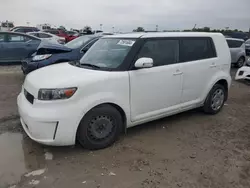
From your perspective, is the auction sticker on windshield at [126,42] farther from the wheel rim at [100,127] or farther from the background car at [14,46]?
the background car at [14,46]

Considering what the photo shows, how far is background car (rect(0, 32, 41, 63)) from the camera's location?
1042 centimetres

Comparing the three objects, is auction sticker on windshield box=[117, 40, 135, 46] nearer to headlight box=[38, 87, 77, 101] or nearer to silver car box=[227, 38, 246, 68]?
headlight box=[38, 87, 77, 101]

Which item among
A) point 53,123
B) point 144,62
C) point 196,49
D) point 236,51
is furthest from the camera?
point 236,51

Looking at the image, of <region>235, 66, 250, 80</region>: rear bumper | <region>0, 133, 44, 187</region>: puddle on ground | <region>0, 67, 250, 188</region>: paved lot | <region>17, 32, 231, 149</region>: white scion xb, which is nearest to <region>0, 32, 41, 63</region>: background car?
<region>0, 67, 250, 188</region>: paved lot

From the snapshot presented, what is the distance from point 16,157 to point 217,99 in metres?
3.85

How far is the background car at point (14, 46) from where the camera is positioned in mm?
10416

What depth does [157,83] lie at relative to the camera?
407 centimetres

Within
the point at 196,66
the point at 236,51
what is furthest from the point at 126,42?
the point at 236,51

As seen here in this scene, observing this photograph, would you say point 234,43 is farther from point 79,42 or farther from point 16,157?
point 16,157

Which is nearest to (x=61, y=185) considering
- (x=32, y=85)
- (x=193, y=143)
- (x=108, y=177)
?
(x=108, y=177)

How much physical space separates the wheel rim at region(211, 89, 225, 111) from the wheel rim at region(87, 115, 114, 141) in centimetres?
245

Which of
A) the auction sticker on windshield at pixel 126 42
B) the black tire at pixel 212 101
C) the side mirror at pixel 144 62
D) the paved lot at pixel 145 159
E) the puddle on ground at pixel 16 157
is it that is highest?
the auction sticker on windshield at pixel 126 42

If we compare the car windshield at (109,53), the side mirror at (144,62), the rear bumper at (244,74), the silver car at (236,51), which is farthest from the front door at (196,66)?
the silver car at (236,51)

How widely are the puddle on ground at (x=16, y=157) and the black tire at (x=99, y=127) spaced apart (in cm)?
65
